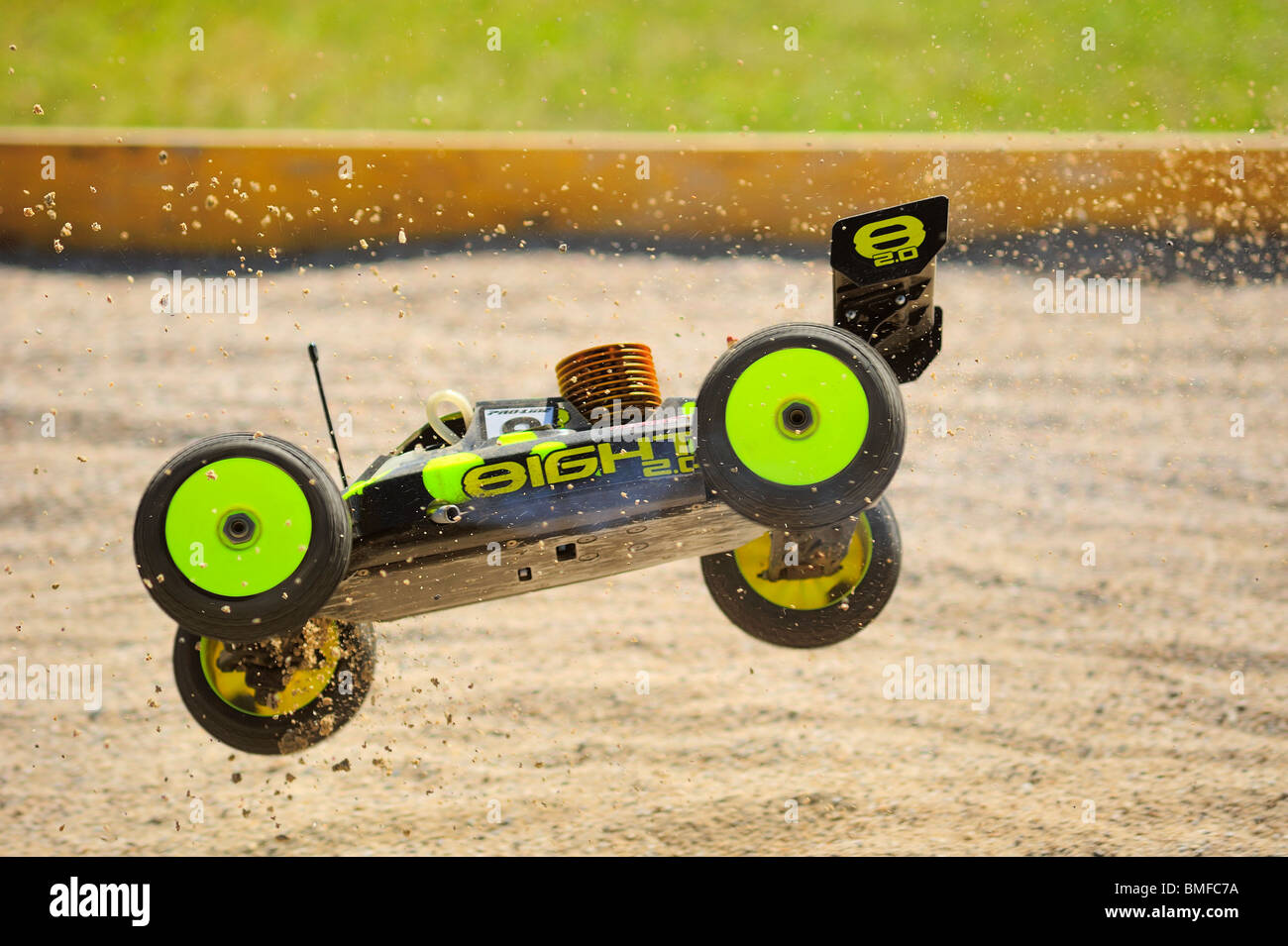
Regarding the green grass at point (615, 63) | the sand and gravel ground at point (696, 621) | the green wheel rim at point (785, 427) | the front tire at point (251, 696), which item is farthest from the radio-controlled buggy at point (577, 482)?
the green grass at point (615, 63)

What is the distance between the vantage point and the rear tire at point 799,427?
3.00 metres

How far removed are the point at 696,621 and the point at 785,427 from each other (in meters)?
2.22

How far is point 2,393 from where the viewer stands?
6.05m

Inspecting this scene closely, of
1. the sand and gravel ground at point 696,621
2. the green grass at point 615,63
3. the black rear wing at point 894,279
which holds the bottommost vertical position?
the sand and gravel ground at point 696,621

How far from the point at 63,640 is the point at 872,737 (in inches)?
141

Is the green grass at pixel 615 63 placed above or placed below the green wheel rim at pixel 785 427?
above

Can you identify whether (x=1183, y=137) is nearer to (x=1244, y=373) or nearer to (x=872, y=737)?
(x=1244, y=373)

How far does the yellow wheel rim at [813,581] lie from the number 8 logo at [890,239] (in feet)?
3.17

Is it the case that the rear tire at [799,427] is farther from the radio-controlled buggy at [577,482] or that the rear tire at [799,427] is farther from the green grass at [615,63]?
the green grass at [615,63]

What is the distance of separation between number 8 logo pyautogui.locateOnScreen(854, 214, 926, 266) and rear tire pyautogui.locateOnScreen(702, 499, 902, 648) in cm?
96

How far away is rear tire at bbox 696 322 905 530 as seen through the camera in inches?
118

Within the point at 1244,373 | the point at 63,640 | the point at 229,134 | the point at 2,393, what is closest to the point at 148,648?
the point at 63,640

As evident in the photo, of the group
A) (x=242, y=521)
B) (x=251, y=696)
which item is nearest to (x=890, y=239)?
(x=242, y=521)

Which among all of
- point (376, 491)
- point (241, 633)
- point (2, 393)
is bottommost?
point (241, 633)
